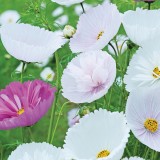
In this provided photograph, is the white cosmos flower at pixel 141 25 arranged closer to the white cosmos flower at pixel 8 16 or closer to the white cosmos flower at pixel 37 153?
the white cosmos flower at pixel 37 153

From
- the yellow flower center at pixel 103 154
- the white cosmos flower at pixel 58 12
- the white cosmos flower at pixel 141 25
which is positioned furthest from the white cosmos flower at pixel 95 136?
the white cosmos flower at pixel 58 12

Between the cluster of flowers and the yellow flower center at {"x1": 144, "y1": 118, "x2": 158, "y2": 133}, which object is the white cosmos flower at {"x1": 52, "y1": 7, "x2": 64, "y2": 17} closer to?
the cluster of flowers

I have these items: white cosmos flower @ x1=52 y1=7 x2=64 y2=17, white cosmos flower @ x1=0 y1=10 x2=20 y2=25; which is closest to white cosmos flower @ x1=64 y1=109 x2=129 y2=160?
white cosmos flower @ x1=0 y1=10 x2=20 y2=25

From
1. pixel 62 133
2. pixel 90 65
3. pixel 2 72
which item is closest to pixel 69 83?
pixel 90 65

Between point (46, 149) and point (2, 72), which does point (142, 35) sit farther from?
A: point (2, 72)

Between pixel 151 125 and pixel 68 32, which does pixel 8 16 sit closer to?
pixel 68 32

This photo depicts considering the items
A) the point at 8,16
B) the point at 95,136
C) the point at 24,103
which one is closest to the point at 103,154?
the point at 95,136
